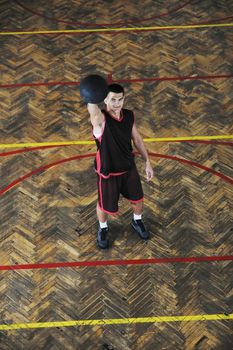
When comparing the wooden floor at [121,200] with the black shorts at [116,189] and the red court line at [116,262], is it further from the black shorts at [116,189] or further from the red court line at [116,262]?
the black shorts at [116,189]

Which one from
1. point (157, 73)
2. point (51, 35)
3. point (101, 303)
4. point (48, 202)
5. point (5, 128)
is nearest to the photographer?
point (101, 303)

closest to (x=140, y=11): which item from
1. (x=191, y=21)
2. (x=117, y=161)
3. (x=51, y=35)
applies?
(x=191, y=21)

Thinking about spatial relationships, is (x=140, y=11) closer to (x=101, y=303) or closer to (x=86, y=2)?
(x=86, y=2)

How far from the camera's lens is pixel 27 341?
3.99 m

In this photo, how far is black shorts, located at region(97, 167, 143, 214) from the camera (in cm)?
404

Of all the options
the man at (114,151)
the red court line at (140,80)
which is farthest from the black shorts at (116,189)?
the red court line at (140,80)

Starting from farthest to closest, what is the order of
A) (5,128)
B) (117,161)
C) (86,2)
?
(86,2)
(5,128)
(117,161)

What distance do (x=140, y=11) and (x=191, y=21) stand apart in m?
0.81

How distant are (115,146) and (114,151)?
2.0 inches

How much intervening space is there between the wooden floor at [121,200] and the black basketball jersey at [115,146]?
Result: 1030 millimetres

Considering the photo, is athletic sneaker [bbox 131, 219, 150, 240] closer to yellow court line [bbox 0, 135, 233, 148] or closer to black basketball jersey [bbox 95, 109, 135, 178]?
black basketball jersey [bbox 95, 109, 135, 178]

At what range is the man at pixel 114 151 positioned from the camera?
353cm

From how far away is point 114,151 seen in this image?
3777 mm

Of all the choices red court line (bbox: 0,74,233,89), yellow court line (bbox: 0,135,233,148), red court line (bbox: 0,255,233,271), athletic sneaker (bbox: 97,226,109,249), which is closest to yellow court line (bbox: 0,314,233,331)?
red court line (bbox: 0,255,233,271)
